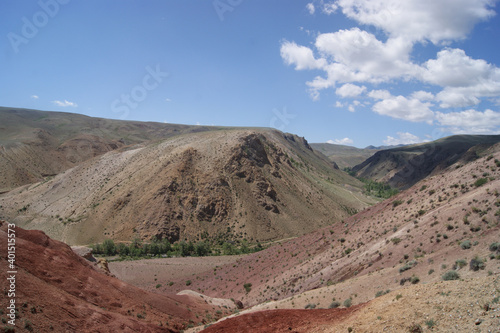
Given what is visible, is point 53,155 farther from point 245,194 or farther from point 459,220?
point 459,220

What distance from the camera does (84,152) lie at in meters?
125

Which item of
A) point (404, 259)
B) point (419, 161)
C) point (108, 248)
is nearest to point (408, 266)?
point (404, 259)

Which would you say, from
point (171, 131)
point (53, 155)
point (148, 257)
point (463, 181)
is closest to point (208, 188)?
point (148, 257)

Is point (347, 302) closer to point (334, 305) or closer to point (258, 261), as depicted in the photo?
point (334, 305)

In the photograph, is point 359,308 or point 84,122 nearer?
point 359,308

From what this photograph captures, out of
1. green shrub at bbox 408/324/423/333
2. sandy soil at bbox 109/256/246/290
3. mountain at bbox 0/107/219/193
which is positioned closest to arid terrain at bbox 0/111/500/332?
green shrub at bbox 408/324/423/333

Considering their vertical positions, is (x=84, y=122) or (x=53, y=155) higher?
(x=84, y=122)

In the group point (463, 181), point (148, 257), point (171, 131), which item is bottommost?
point (148, 257)

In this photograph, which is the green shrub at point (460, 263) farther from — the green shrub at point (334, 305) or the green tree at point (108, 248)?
the green tree at point (108, 248)

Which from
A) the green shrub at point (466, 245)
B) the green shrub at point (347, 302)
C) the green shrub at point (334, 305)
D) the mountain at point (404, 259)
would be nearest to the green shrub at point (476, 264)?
the mountain at point (404, 259)

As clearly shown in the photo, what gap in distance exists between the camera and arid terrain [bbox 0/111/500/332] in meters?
12.3

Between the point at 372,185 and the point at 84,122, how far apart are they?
162m

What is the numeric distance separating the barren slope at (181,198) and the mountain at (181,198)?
0.21 m

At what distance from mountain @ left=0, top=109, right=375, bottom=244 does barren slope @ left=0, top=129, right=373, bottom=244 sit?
211 mm
